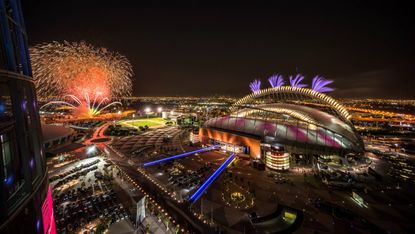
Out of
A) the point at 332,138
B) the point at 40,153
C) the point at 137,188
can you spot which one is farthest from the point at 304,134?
the point at 40,153

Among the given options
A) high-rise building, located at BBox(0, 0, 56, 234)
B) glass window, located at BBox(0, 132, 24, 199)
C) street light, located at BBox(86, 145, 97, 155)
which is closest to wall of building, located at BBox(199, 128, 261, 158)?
street light, located at BBox(86, 145, 97, 155)

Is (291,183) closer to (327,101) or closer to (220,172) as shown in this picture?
(220,172)

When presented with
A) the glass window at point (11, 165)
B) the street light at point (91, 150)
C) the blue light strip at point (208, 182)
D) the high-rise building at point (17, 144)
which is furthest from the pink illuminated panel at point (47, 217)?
the street light at point (91, 150)

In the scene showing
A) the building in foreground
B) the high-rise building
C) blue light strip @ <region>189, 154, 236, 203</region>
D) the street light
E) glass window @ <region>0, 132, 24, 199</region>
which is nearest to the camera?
the high-rise building

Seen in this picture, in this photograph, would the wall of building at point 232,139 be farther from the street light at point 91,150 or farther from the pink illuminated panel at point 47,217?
the pink illuminated panel at point 47,217

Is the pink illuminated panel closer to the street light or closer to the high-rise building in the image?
the high-rise building

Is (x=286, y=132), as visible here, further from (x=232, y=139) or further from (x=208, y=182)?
(x=208, y=182)

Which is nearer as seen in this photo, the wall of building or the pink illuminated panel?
the pink illuminated panel
